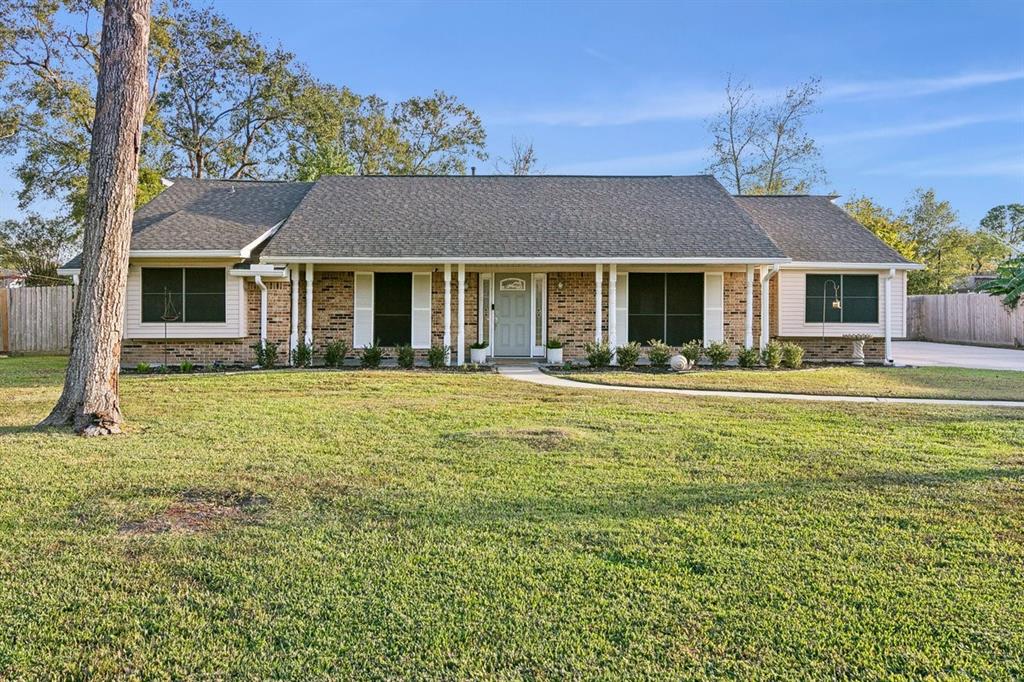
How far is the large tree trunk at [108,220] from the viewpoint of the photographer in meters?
6.80

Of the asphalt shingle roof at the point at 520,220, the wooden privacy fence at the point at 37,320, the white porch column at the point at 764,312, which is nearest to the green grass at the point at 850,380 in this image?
the white porch column at the point at 764,312

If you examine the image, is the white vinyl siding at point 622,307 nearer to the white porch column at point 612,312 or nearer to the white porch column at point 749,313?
the white porch column at point 612,312

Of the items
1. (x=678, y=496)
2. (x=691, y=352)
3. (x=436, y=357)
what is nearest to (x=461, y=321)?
(x=436, y=357)

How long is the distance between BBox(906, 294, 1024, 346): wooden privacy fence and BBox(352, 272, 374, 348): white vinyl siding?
61.7 ft

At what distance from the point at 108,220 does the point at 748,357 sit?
1135 centimetres

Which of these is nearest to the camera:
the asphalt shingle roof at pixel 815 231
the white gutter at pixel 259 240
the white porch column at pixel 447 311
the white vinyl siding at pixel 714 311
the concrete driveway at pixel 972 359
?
the white gutter at pixel 259 240

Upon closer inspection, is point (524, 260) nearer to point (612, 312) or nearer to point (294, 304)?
point (612, 312)

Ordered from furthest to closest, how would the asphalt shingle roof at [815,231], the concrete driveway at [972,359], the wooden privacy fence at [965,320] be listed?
the wooden privacy fence at [965,320] → the asphalt shingle roof at [815,231] → the concrete driveway at [972,359]

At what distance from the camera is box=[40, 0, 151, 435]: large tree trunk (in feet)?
22.3

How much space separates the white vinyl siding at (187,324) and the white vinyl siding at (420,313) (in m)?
3.56

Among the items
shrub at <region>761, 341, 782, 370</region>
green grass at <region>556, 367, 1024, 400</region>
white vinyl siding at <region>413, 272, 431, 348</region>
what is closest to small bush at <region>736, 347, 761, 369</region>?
shrub at <region>761, 341, 782, 370</region>

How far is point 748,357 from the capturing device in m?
13.6

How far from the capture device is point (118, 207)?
7004 millimetres

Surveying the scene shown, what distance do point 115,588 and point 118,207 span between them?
5.23 m
